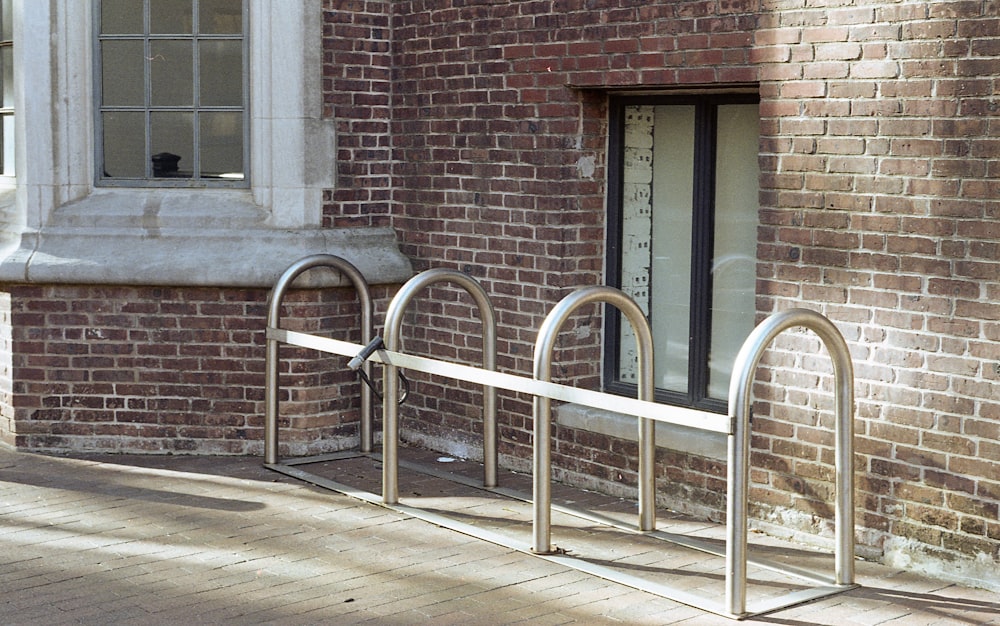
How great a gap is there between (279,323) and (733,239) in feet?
8.58

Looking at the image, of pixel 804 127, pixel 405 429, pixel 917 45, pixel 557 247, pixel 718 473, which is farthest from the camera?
pixel 405 429

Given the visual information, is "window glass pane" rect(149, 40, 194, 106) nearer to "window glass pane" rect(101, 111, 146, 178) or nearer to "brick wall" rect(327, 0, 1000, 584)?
"window glass pane" rect(101, 111, 146, 178)

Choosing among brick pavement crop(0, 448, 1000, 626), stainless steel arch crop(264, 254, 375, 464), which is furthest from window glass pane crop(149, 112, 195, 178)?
brick pavement crop(0, 448, 1000, 626)

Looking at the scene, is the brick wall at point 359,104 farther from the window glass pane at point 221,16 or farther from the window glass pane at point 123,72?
the window glass pane at point 123,72

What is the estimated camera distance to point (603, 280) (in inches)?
278

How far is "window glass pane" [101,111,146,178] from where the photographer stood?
7.75m

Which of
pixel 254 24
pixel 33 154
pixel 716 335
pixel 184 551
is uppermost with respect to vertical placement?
pixel 254 24

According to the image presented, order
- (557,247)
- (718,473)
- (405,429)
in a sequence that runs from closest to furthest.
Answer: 1. (718,473)
2. (557,247)
3. (405,429)

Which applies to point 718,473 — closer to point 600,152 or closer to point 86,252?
point 600,152

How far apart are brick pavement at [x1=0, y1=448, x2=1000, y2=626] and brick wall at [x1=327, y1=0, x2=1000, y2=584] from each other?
388 millimetres

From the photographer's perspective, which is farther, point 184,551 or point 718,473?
point 718,473

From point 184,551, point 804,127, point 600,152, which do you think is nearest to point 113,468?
point 184,551

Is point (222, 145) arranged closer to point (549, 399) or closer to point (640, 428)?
point (549, 399)

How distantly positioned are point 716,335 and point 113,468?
A: 334 cm
